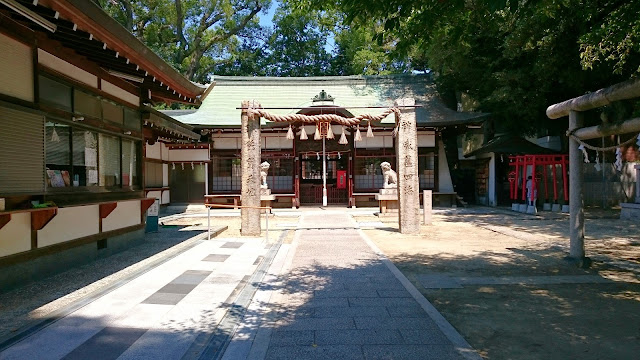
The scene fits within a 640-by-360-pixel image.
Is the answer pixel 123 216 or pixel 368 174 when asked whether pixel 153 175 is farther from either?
pixel 368 174

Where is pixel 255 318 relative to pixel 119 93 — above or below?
below

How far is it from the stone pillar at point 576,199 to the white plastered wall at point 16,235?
29.7 feet

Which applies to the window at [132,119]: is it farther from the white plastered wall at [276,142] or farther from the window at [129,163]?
the white plastered wall at [276,142]

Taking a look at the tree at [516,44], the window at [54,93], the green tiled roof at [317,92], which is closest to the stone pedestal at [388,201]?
the green tiled roof at [317,92]

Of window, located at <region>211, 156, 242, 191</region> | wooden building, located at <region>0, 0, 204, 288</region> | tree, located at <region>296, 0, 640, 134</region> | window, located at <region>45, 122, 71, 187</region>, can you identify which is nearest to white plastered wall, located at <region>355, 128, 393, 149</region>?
tree, located at <region>296, 0, 640, 134</region>

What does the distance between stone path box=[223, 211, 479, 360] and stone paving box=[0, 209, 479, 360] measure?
0.04 feet

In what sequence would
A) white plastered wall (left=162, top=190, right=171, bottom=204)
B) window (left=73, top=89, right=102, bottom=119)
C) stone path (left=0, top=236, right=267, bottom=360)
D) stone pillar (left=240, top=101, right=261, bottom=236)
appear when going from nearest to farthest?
stone path (left=0, top=236, right=267, bottom=360) < window (left=73, top=89, right=102, bottom=119) < stone pillar (left=240, top=101, right=261, bottom=236) < white plastered wall (left=162, top=190, right=171, bottom=204)

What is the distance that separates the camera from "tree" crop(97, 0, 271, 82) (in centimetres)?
2870

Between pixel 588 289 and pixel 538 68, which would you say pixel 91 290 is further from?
pixel 538 68

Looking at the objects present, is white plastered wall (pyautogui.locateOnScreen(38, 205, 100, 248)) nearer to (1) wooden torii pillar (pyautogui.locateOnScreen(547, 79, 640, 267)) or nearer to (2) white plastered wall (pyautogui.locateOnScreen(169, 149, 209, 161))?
(1) wooden torii pillar (pyautogui.locateOnScreen(547, 79, 640, 267))

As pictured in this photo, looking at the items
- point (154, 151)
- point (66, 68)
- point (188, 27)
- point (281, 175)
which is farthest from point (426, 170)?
point (188, 27)

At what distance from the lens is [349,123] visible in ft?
39.7

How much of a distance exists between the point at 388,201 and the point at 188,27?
2362 centimetres

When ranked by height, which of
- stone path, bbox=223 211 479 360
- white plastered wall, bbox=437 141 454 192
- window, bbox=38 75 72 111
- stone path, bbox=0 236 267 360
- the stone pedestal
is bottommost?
stone path, bbox=223 211 479 360
